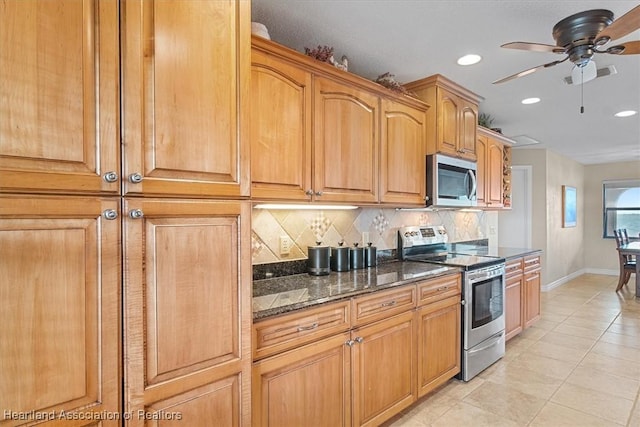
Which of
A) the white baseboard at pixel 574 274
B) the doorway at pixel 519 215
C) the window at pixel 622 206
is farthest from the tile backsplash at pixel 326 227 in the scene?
the window at pixel 622 206

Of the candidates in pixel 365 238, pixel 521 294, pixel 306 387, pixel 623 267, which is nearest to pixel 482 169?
pixel 521 294

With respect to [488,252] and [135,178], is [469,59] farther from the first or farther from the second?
[135,178]

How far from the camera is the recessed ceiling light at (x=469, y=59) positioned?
96.3 inches

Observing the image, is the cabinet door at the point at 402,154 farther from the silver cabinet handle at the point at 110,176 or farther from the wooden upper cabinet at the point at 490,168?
the silver cabinet handle at the point at 110,176

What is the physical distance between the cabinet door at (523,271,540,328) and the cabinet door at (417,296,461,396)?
156 centimetres

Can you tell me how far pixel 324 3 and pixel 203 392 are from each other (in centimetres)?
195

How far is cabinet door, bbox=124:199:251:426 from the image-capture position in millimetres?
1064

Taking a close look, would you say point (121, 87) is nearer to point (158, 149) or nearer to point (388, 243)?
point (158, 149)

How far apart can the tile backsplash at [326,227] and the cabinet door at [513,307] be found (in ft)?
2.44

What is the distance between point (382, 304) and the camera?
201 cm

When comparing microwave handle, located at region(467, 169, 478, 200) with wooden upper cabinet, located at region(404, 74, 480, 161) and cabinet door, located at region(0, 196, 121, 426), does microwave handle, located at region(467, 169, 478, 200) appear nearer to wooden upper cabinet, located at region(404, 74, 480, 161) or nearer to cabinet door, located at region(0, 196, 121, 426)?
wooden upper cabinet, located at region(404, 74, 480, 161)

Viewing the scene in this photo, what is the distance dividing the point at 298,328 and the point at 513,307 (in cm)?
282

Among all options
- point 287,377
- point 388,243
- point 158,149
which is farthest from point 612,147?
point 158,149

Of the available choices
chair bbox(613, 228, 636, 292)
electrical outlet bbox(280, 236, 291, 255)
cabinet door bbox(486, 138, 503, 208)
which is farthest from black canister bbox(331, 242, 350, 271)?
chair bbox(613, 228, 636, 292)
